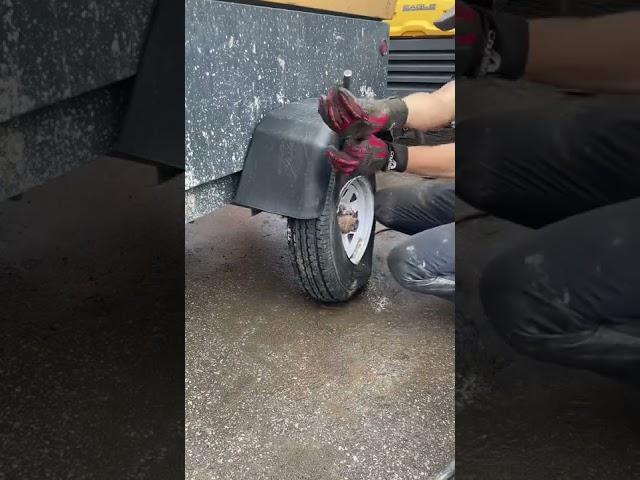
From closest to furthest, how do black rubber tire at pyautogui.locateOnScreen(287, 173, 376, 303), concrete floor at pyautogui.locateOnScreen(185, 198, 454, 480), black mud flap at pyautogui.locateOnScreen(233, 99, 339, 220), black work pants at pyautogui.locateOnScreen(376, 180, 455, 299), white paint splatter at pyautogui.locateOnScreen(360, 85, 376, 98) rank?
concrete floor at pyautogui.locateOnScreen(185, 198, 454, 480)
black mud flap at pyautogui.locateOnScreen(233, 99, 339, 220)
black rubber tire at pyautogui.locateOnScreen(287, 173, 376, 303)
black work pants at pyautogui.locateOnScreen(376, 180, 455, 299)
white paint splatter at pyautogui.locateOnScreen(360, 85, 376, 98)

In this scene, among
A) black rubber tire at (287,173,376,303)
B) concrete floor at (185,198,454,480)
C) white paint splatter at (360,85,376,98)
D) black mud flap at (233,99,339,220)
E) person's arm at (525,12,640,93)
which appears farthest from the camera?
white paint splatter at (360,85,376,98)

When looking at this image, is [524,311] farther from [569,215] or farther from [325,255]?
[325,255]

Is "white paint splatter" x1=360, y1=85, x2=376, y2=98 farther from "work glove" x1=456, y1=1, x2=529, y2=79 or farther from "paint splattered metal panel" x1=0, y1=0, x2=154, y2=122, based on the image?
"work glove" x1=456, y1=1, x2=529, y2=79

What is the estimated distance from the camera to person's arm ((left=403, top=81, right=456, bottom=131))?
2287mm

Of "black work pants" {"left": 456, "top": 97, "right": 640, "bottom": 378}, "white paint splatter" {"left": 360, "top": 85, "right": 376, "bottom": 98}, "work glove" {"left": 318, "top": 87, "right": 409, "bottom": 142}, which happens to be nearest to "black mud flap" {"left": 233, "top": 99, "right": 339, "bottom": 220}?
"work glove" {"left": 318, "top": 87, "right": 409, "bottom": 142}

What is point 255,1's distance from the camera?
5.27ft

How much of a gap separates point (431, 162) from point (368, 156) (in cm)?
50

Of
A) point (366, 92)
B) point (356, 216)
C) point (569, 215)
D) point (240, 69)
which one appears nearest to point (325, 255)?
point (356, 216)

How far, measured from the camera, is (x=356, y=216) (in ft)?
7.06

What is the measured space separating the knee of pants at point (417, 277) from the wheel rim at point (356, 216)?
141 millimetres

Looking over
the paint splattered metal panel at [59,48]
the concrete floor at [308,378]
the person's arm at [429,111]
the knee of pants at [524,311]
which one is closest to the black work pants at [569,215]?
the knee of pants at [524,311]

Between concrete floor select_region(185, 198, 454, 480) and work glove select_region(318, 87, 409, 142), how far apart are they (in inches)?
26.3

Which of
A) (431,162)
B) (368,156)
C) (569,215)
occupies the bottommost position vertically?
(431,162)

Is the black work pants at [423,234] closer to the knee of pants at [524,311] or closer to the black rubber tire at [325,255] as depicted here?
the black rubber tire at [325,255]
